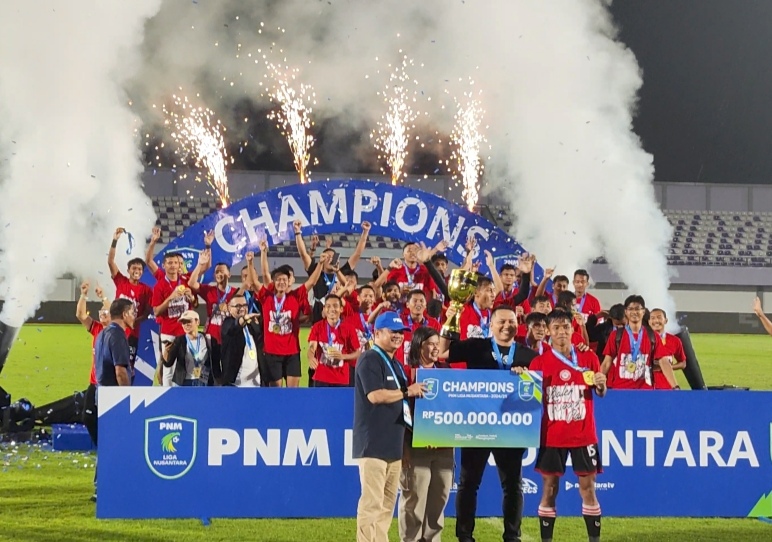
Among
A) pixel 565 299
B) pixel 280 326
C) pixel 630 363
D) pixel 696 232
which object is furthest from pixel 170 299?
pixel 696 232

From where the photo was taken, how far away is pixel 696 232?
45.3m

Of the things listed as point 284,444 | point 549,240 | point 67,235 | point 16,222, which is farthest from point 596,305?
point 549,240

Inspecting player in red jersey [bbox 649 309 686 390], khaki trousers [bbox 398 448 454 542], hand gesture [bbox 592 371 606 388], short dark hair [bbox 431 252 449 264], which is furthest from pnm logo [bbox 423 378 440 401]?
short dark hair [bbox 431 252 449 264]

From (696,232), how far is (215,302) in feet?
126

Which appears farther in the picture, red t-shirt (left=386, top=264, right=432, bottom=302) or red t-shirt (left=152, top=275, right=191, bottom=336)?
red t-shirt (left=386, top=264, right=432, bottom=302)

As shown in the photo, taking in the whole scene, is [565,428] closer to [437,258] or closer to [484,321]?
[484,321]

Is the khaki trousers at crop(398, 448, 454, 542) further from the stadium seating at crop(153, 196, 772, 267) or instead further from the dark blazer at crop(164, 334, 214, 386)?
the stadium seating at crop(153, 196, 772, 267)

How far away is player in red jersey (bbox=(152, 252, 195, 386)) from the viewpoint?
1037 cm

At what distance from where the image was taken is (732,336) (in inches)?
1449

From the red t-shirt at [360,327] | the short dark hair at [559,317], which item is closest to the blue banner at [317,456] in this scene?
the short dark hair at [559,317]

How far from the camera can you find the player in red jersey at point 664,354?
903 centimetres

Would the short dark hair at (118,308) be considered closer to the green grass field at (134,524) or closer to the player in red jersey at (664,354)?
the green grass field at (134,524)

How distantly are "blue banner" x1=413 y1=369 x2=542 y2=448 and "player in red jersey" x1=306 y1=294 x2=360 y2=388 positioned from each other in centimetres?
288

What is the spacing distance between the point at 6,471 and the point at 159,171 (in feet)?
112
